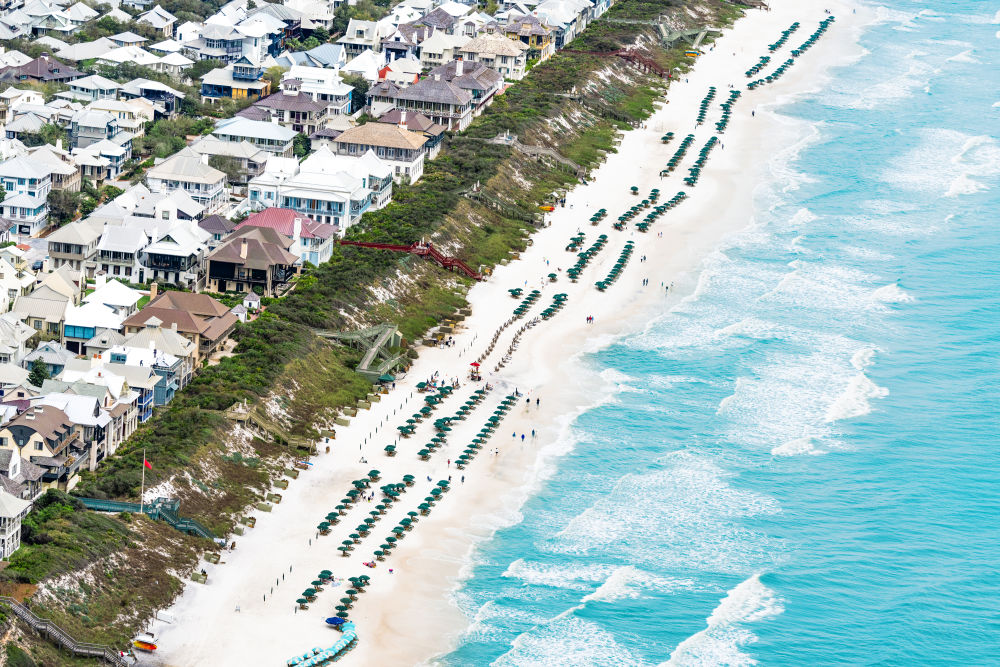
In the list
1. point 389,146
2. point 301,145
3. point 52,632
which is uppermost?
point 389,146

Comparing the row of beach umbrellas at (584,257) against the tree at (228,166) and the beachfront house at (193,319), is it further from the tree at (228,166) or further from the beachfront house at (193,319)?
the beachfront house at (193,319)

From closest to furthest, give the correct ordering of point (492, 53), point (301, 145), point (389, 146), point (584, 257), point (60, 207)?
point (60, 207) → point (584, 257) → point (389, 146) → point (301, 145) → point (492, 53)

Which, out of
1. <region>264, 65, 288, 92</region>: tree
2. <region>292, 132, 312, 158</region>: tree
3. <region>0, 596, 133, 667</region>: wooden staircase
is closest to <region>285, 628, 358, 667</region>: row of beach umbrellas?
<region>0, 596, 133, 667</region>: wooden staircase

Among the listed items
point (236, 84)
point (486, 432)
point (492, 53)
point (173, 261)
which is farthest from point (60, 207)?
point (492, 53)

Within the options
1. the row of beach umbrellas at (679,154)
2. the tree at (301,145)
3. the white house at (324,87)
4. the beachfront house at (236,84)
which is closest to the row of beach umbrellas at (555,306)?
the tree at (301,145)

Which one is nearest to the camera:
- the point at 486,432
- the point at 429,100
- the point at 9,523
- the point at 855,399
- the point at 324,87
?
the point at 9,523

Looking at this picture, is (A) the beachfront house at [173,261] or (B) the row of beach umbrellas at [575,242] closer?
(A) the beachfront house at [173,261]

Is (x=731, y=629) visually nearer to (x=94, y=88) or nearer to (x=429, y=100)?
(x=429, y=100)
